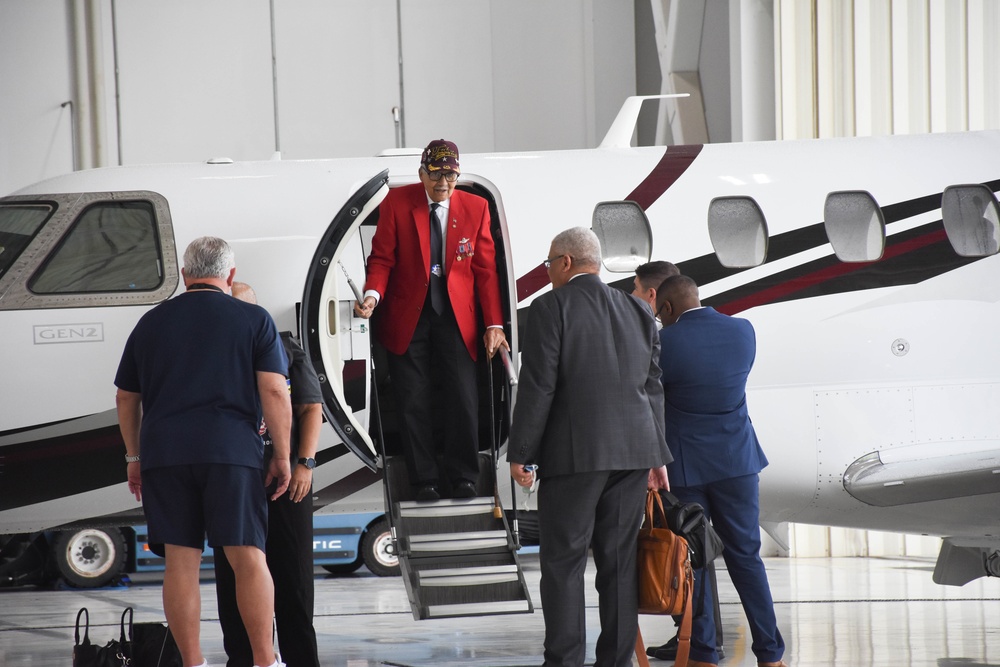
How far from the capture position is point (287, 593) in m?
4.73

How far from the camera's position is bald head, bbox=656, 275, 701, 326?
207 inches

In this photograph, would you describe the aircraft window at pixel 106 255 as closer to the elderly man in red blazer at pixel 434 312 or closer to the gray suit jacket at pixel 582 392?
the elderly man in red blazer at pixel 434 312

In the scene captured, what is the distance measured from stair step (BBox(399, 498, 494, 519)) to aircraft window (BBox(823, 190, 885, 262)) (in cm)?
263

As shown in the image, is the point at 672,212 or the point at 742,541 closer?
the point at 742,541

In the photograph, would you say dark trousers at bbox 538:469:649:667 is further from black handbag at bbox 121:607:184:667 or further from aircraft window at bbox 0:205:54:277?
aircraft window at bbox 0:205:54:277

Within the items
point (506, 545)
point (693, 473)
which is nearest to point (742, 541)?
point (693, 473)

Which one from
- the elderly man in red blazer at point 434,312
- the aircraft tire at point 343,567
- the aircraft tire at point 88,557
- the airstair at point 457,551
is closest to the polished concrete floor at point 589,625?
the aircraft tire at point 88,557

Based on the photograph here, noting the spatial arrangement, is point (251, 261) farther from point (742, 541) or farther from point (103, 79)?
point (103, 79)

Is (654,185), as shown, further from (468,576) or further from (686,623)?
(686,623)

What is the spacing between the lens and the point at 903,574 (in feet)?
35.6

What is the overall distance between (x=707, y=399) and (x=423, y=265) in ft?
5.24

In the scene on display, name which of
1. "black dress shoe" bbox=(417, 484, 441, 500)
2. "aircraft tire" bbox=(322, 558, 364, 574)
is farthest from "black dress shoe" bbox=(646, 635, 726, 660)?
"aircraft tire" bbox=(322, 558, 364, 574)

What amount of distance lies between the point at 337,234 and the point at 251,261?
0.51m

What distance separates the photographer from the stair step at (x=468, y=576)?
16.6ft
